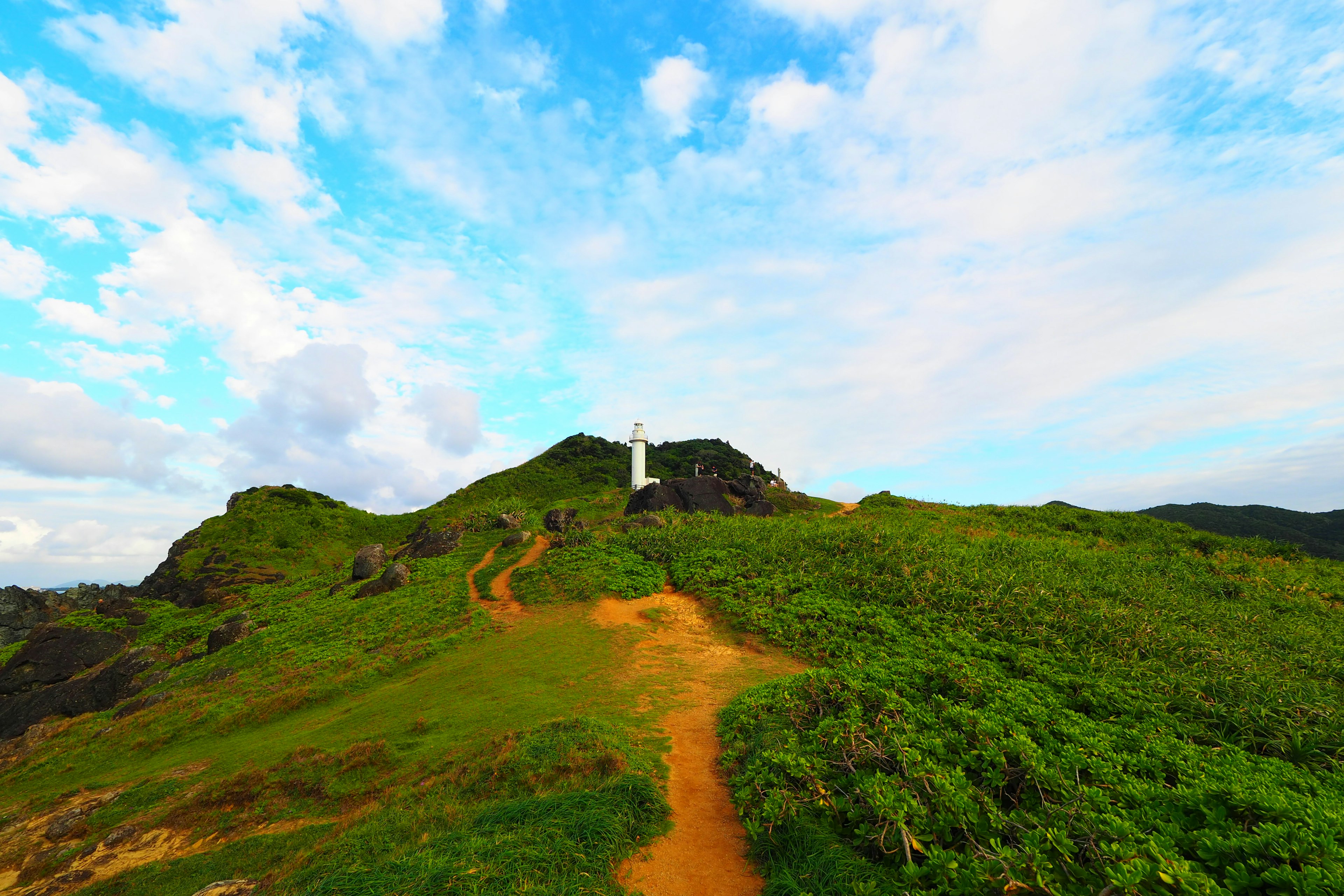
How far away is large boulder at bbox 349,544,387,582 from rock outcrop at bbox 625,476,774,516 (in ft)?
Answer: 40.3

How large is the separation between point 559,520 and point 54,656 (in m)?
18.0

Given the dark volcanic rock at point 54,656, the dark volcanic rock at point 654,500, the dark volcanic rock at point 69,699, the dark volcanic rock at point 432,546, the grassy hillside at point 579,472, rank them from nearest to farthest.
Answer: the dark volcanic rock at point 69,699, the dark volcanic rock at point 54,656, the dark volcanic rock at point 432,546, the dark volcanic rock at point 654,500, the grassy hillside at point 579,472

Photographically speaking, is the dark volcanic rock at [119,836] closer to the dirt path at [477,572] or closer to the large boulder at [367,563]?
the dirt path at [477,572]

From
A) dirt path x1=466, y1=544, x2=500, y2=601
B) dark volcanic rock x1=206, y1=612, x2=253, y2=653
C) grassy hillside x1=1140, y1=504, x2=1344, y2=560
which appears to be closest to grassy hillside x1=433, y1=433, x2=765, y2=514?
dirt path x1=466, y1=544, x2=500, y2=601

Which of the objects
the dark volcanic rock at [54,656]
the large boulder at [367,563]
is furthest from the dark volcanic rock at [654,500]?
the dark volcanic rock at [54,656]

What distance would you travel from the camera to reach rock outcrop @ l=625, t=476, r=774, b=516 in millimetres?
31344

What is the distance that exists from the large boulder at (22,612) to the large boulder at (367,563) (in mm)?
16024

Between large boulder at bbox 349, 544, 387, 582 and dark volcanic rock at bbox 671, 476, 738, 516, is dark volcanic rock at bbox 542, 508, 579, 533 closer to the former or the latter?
large boulder at bbox 349, 544, 387, 582

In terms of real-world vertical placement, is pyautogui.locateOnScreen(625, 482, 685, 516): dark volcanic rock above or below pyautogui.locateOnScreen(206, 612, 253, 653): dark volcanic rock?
above

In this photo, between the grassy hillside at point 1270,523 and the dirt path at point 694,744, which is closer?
the dirt path at point 694,744

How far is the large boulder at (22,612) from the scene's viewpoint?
2628 cm

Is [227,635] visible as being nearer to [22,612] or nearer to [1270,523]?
[22,612]

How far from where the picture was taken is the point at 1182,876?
3.55 m

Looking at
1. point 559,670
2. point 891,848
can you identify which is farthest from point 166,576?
point 891,848
